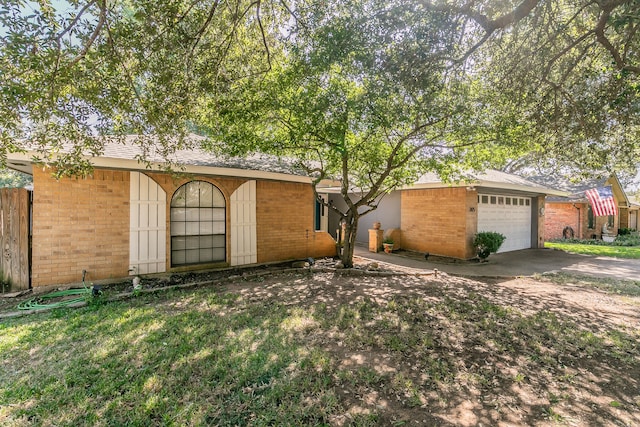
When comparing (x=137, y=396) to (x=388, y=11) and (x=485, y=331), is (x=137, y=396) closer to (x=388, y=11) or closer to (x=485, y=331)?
(x=485, y=331)

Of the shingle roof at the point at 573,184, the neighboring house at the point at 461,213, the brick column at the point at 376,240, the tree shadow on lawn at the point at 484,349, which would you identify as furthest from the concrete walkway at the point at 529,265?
the shingle roof at the point at 573,184

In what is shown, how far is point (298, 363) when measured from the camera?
139 inches

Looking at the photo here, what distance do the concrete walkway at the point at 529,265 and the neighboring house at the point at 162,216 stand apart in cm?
387

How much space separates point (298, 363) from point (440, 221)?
9.79 meters

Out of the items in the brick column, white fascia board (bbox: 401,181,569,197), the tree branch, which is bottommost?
the brick column

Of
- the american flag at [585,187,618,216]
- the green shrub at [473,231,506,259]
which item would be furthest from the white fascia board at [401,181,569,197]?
the american flag at [585,187,618,216]

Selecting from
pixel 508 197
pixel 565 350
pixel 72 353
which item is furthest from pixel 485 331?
pixel 508 197

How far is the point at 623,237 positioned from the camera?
19.7 metres

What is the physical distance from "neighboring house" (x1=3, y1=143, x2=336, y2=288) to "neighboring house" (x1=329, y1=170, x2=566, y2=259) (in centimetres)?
506

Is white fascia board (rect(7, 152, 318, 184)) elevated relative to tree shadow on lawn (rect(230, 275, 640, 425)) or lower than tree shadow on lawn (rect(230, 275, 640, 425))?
elevated

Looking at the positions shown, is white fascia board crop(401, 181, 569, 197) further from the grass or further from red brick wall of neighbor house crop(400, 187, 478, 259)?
the grass

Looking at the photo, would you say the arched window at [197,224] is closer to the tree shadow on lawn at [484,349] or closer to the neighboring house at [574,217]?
the tree shadow on lawn at [484,349]

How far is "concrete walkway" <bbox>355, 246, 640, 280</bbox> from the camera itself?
9352 mm

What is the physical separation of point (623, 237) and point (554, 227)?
14.7ft
